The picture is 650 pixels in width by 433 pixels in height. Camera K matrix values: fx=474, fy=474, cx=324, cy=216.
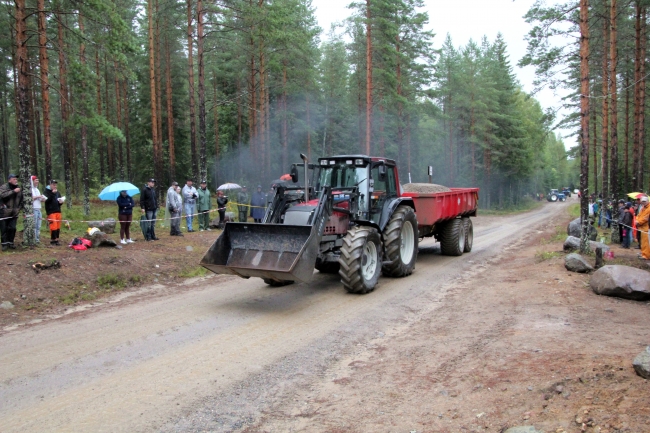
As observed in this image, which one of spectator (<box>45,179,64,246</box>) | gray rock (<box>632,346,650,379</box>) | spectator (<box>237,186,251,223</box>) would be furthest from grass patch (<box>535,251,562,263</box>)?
spectator (<box>45,179,64,246</box>)

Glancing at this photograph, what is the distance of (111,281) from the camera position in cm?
908

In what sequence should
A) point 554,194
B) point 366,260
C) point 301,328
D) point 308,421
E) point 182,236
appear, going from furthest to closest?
point 554,194, point 182,236, point 366,260, point 301,328, point 308,421

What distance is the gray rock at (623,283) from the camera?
792cm

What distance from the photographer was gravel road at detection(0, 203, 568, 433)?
4.16 metres

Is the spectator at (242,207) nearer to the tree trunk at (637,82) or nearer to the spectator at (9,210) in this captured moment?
the spectator at (9,210)

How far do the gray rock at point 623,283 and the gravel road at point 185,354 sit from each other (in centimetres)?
269

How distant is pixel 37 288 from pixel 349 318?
17.7 feet

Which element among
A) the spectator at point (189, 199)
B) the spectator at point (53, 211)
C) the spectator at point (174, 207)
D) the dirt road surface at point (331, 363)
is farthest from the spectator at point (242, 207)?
the dirt road surface at point (331, 363)

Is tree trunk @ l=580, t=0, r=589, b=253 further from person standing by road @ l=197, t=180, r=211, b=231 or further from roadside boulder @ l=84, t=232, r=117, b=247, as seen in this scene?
roadside boulder @ l=84, t=232, r=117, b=247

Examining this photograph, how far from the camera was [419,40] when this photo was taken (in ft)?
101

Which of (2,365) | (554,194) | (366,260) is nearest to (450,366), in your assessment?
(366,260)

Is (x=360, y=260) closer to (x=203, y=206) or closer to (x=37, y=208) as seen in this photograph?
(x=37, y=208)

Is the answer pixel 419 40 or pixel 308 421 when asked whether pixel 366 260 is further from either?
pixel 419 40

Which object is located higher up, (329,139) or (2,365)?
(329,139)
